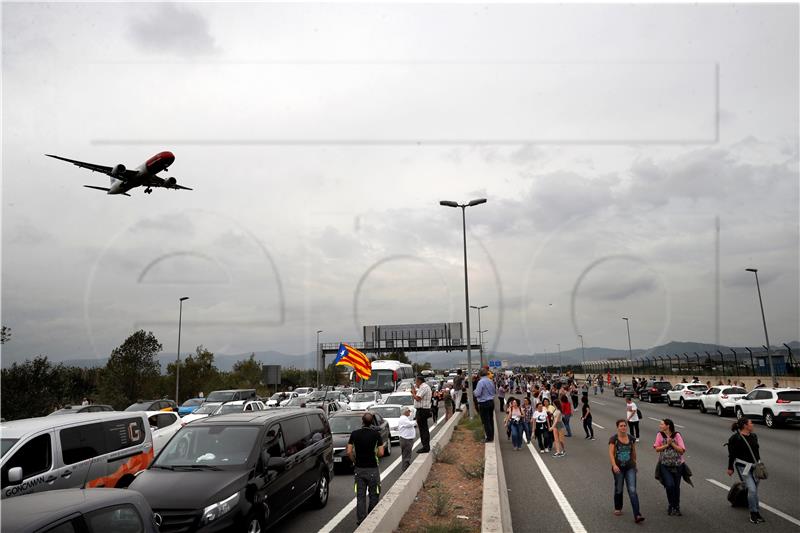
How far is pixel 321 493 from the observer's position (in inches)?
376

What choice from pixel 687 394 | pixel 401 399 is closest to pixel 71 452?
pixel 401 399

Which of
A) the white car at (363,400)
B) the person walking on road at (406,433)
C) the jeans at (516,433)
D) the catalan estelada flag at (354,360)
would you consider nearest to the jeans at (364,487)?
the person walking on road at (406,433)

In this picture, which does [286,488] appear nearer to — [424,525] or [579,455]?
[424,525]

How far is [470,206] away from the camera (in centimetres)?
2877

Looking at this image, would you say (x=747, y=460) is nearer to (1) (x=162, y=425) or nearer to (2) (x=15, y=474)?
(2) (x=15, y=474)

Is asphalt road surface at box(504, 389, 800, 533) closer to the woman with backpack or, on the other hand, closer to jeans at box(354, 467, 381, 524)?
the woman with backpack

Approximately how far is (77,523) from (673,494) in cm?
836

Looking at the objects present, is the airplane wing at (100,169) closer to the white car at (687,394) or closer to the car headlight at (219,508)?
the car headlight at (219,508)

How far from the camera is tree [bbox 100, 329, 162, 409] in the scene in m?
38.0

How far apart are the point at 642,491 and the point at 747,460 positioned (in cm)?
240

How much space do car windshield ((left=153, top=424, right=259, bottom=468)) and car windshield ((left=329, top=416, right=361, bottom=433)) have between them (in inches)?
268

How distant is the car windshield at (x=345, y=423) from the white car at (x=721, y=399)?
798 inches

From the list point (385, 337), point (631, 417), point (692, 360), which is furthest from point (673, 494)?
point (385, 337)

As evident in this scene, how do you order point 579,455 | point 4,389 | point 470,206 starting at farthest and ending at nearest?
point 470,206, point 4,389, point 579,455
